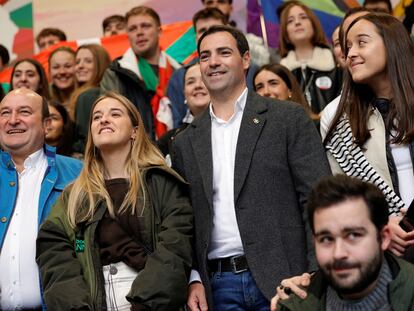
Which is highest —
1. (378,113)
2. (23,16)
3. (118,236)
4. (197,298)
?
(23,16)

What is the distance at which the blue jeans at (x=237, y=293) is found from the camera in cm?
376

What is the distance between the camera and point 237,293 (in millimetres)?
3787

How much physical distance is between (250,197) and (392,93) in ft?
2.73

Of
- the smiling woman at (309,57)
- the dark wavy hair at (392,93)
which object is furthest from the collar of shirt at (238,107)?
the smiling woman at (309,57)

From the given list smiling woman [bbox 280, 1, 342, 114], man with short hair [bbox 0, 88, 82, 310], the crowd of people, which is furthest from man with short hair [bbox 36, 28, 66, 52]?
the crowd of people

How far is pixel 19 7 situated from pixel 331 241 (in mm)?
7410

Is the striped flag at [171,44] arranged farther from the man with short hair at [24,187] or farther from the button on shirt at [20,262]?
the button on shirt at [20,262]

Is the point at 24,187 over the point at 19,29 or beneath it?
beneath

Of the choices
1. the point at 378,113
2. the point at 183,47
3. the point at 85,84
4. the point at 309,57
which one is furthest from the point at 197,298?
the point at 183,47

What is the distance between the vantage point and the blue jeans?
148 inches

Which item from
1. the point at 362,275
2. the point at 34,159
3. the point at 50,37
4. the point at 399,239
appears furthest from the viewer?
the point at 50,37

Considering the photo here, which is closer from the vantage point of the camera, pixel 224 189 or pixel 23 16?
pixel 224 189

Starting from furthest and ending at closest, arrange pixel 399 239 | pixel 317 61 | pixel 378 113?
1. pixel 317 61
2. pixel 378 113
3. pixel 399 239

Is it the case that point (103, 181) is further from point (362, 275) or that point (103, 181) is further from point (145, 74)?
point (145, 74)
